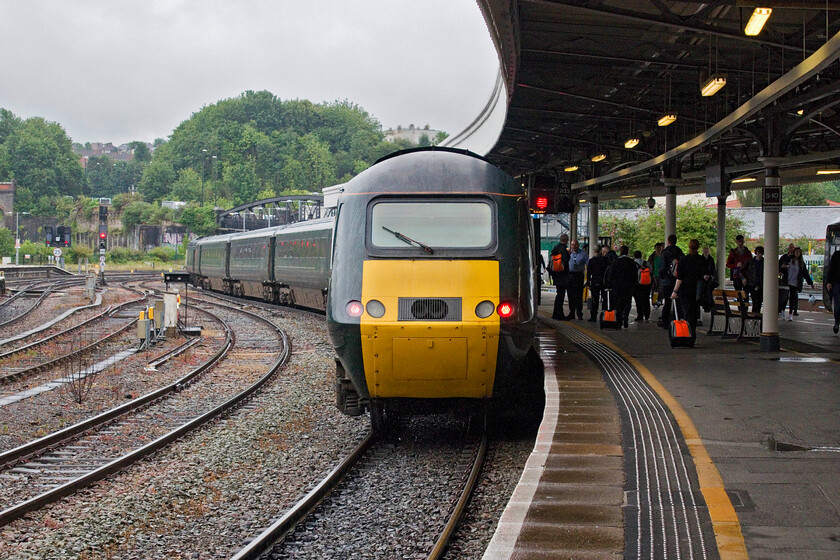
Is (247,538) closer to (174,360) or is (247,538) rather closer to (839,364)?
(839,364)

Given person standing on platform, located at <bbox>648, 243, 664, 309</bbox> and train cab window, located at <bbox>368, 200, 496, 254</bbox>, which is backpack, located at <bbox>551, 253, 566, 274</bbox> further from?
train cab window, located at <bbox>368, 200, 496, 254</bbox>

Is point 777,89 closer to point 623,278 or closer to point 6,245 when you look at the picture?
point 623,278

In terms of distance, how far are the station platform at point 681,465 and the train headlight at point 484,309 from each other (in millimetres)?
1075

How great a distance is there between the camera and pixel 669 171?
21.3 metres

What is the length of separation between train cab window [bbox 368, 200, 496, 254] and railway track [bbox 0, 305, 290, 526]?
3.33 metres

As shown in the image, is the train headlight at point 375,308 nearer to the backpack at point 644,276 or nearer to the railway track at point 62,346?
the railway track at point 62,346

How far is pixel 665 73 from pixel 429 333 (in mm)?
9596

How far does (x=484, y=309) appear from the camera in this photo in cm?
884

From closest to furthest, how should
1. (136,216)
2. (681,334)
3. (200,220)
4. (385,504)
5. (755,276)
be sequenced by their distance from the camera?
(385,504), (681,334), (755,276), (200,220), (136,216)

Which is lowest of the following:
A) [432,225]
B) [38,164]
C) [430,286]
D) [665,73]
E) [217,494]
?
[217,494]

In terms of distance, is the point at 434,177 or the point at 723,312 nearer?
the point at 434,177

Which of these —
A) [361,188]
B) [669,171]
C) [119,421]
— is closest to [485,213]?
[361,188]

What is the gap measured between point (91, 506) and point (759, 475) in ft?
17.0

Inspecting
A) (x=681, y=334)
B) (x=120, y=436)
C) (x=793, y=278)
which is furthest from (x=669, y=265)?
(x=120, y=436)
